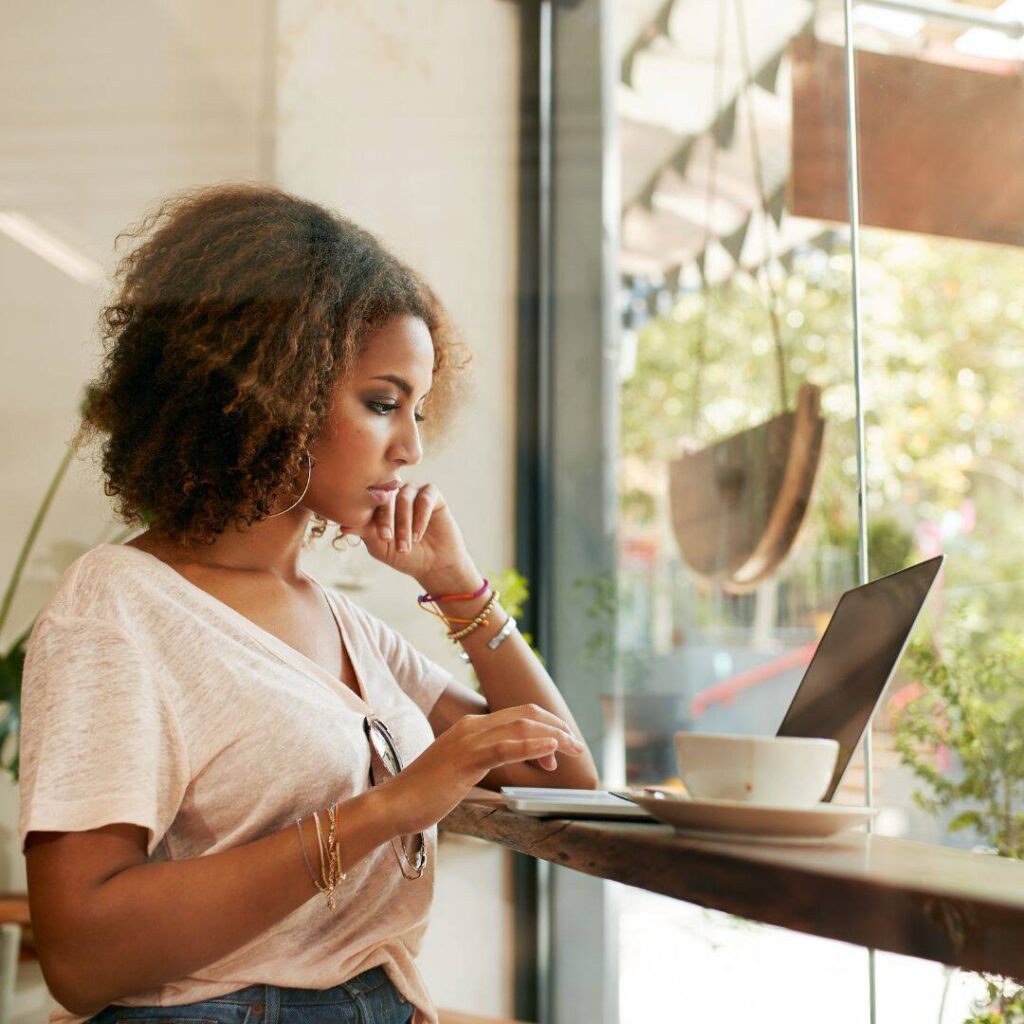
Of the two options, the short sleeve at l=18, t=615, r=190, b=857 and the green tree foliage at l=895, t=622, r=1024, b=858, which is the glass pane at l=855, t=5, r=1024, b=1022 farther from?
the short sleeve at l=18, t=615, r=190, b=857

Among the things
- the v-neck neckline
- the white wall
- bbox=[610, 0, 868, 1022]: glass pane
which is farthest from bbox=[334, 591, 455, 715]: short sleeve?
the white wall

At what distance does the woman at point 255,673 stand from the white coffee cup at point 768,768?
0.46 ft

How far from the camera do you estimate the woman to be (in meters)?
0.98

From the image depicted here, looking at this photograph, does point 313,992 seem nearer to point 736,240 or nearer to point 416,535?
point 416,535

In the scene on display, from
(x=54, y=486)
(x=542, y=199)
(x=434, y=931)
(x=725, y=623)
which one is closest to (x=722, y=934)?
(x=725, y=623)

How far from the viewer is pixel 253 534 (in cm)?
130

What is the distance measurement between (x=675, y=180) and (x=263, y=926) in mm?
1950

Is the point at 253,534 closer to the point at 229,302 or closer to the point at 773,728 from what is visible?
the point at 229,302

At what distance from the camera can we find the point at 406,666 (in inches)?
59.7

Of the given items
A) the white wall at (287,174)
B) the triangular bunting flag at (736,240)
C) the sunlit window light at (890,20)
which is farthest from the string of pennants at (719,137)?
the white wall at (287,174)

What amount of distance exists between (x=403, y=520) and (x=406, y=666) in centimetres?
19

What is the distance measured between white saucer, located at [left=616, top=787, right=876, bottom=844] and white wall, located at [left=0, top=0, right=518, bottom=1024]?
1.55 meters

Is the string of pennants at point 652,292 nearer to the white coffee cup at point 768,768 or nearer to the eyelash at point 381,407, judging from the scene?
the eyelash at point 381,407

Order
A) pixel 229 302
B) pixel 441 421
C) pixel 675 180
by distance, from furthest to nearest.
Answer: pixel 675 180, pixel 441 421, pixel 229 302
